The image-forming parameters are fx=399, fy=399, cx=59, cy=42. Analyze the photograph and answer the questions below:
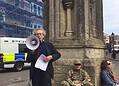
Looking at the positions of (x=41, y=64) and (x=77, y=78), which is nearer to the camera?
(x=41, y=64)

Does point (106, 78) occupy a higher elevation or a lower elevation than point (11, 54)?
higher

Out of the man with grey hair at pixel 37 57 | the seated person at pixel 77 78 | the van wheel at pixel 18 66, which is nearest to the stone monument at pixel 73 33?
the seated person at pixel 77 78

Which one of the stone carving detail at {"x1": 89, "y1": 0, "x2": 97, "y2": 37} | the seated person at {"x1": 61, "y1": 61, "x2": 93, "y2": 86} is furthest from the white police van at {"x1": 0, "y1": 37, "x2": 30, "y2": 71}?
the seated person at {"x1": 61, "y1": 61, "x2": 93, "y2": 86}

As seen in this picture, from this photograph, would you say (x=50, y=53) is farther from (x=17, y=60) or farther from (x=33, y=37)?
(x=17, y=60)

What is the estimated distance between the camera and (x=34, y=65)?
253 inches

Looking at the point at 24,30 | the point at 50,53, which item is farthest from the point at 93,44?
the point at 24,30

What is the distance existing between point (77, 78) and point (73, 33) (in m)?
1.49

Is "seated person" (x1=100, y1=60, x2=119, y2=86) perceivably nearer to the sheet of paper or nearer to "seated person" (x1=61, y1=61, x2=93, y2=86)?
"seated person" (x1=61, y1=61, x2=93, y2=86)

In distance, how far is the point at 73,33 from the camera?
9.05 m

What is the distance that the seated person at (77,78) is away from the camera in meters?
7.82

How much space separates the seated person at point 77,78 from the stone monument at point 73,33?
67cm

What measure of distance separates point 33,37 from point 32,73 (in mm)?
584

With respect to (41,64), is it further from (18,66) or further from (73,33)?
(18,66)

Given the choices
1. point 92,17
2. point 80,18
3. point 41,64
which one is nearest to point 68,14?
point 80,18
